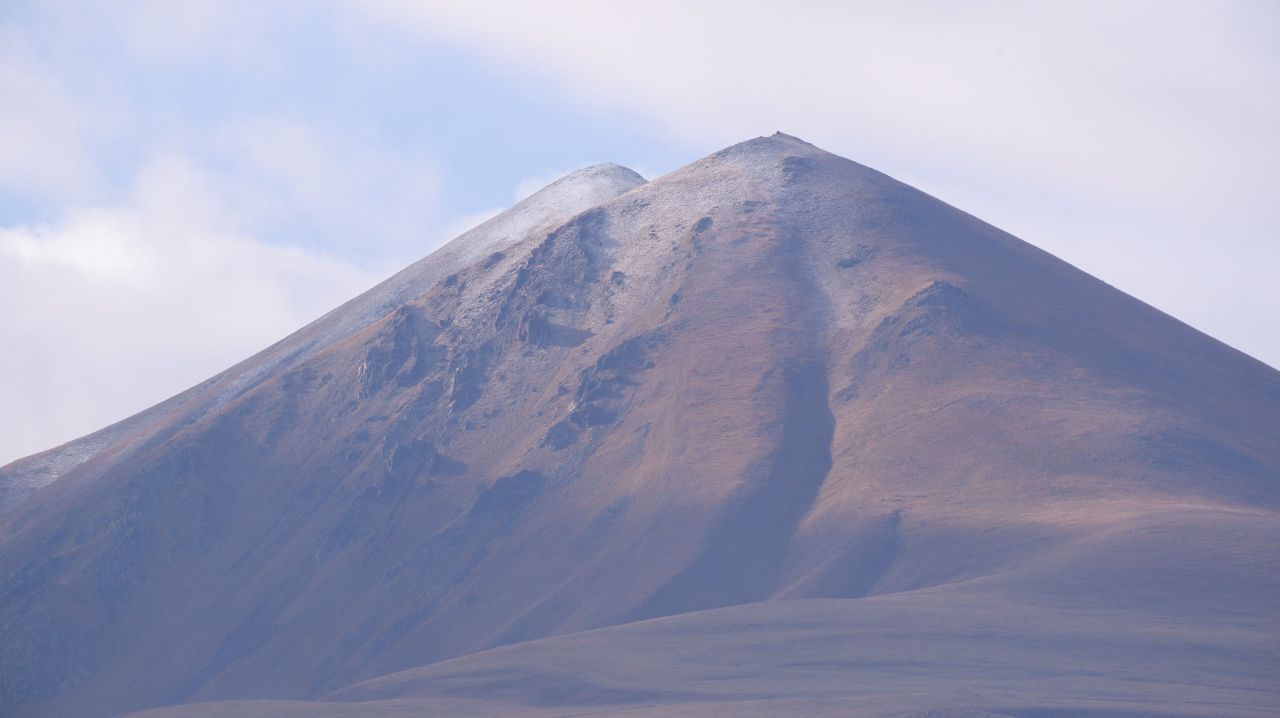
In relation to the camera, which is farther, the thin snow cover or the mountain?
the thin snow cover

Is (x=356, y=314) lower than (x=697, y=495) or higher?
higher

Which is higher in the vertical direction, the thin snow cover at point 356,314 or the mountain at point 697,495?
the thin snow cover at point 356,314

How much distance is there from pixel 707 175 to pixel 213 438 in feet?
180

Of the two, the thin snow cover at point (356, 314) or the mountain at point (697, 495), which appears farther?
the thin snow cover at point (356, 314)

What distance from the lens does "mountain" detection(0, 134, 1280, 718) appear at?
77.3m

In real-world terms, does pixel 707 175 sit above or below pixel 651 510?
above

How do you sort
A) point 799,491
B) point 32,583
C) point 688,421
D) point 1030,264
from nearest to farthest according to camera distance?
point 799,491
point 688,421
point 32,583
point 1030,264

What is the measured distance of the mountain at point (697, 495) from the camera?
77312 mm

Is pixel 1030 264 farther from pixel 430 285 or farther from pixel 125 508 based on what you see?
pixel 125 508

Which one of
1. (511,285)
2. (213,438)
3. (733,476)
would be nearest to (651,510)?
(733,476)

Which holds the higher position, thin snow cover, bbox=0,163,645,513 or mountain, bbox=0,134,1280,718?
thin snow cover, bbox=0,163,645,513

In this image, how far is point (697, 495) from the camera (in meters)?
111

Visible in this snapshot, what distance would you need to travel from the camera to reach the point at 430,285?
162750mm

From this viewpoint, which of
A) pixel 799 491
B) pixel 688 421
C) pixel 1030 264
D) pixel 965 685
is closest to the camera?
pixel 965 685
